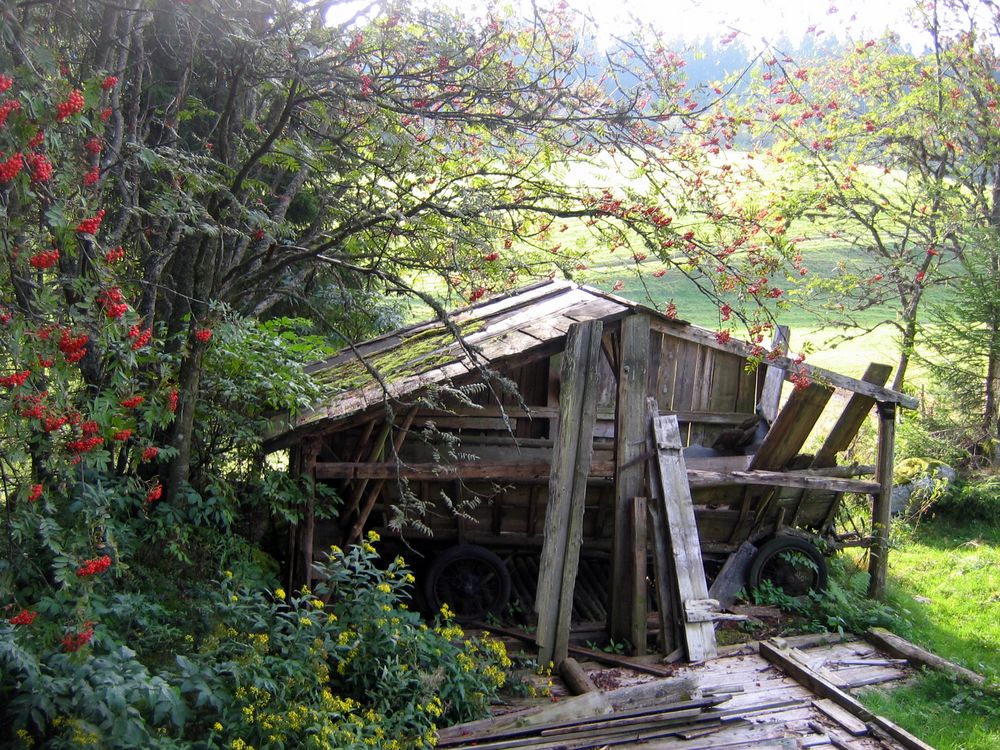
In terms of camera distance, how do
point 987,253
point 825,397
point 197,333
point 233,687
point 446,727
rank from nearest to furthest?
1. point 233,687
2. point 197,333
3. point 446,727
4. point 825,397
5. point 987,253

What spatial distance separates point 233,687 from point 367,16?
4766 millimetres

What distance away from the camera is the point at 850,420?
9867mm

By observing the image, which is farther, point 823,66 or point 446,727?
point 823,66

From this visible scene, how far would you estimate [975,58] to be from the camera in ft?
47.2

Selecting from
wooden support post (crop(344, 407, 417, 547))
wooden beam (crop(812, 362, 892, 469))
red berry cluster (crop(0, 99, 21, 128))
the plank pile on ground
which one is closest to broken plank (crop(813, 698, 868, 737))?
the plank pile on ground

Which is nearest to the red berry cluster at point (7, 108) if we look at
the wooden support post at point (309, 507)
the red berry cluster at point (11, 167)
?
Answer: the red berry cluster at point (11, 167)

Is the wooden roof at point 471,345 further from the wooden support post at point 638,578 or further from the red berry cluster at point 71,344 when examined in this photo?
the red berry cluster at point 71,344

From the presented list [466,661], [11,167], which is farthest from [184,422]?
[11,167]

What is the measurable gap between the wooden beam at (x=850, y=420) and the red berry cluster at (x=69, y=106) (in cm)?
861

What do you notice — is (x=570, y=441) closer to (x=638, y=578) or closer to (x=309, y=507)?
(x=638, y=578)

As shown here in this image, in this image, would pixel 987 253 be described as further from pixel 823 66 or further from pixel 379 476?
pixel 379 476

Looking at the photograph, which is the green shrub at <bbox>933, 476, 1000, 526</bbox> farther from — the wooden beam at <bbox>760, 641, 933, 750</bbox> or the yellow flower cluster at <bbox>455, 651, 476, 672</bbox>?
the yellow flower cluster at <bbox>455, 651, 476, 672</bbox>

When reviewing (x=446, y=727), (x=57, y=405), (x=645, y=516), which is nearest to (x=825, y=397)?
(x=645, y=516)

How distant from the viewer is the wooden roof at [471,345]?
7.61 metres
